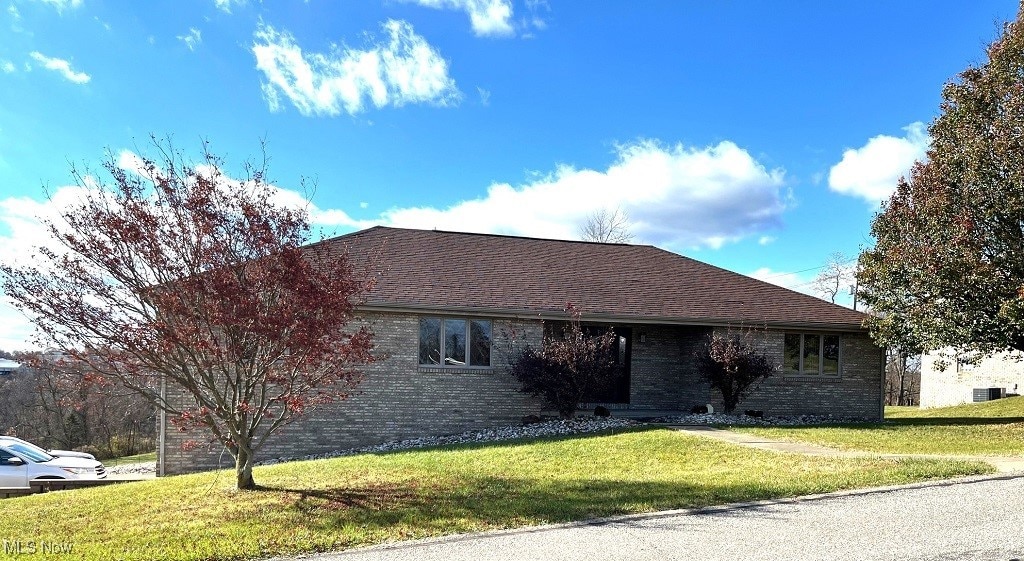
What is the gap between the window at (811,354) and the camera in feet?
61.1

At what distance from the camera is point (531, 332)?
16828 millimetres

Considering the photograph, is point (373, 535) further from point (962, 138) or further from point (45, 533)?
point (962, 138)

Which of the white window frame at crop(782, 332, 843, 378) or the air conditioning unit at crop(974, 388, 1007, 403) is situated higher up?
the white window frame at crop(782, 332, 843, 378)

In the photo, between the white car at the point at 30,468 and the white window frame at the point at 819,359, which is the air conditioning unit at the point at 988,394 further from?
the white car at the point at 30,468

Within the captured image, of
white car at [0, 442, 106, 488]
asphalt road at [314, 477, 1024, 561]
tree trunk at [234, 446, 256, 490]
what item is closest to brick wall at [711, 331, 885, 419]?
asphalt road at [314, 477, 1024, 561]

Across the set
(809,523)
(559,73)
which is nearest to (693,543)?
(809,523)

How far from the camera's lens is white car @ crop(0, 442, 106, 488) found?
1537 cm

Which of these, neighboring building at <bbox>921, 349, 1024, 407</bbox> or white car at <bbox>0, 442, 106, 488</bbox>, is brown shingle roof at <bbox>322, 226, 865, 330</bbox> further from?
neighboring building at <bbox>921, 349, 1024, 407</bbox>

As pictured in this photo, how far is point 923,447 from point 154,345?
11792mm

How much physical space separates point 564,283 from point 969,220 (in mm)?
8981

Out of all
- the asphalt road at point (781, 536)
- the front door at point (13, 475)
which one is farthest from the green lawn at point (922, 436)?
the front door at point (13, 475)

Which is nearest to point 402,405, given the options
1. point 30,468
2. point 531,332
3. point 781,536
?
point 531,332

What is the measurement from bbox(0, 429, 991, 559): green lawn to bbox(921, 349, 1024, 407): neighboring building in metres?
21.9

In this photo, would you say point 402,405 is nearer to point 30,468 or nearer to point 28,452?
point 30,468
